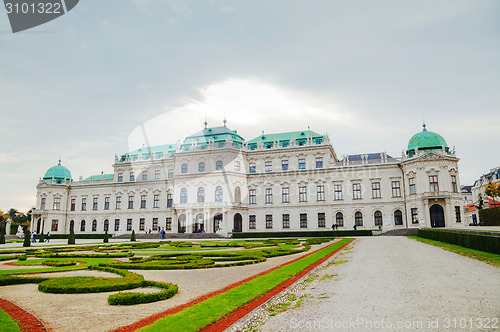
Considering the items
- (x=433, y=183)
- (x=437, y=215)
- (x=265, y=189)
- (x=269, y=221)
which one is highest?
(x=265, y=189)

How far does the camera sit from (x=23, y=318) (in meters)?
6.48

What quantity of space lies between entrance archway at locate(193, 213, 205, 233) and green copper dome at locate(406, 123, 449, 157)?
102 feet

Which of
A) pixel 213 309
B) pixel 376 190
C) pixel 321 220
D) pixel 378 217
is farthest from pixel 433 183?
pixel 213 309

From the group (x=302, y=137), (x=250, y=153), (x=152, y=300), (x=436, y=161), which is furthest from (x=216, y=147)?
(x=152, y=300)

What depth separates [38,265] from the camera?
15.5m

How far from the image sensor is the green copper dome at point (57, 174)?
6438 cm

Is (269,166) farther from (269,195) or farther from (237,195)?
(237,195)

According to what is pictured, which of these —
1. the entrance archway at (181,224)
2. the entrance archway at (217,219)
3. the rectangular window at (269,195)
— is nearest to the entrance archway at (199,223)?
the entrance archway at (217,219)

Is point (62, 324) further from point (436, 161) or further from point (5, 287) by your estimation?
point (436, 161)

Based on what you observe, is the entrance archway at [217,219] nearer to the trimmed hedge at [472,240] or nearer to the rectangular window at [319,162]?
the rectangular window at [319,162]

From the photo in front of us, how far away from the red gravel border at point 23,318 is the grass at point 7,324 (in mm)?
86

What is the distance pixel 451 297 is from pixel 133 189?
58200 mm

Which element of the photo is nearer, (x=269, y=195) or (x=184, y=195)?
(x=269, y=195)

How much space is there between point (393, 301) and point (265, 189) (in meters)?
45.9
